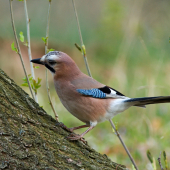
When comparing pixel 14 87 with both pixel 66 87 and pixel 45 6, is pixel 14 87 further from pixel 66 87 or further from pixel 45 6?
pixel 45 6

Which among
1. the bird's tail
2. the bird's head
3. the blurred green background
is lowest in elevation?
Answer: the bird's tail

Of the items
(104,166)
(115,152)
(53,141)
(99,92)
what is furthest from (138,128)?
(53,141)

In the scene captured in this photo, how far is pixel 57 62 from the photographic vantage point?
3.04 m

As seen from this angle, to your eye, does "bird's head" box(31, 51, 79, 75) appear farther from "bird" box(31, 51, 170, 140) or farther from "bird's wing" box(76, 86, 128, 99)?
"bird's wing" box(76, 86, 128, 99)

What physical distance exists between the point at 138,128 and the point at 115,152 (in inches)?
27.7

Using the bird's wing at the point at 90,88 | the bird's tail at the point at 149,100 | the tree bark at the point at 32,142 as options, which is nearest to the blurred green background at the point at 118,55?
the bird's tail at the point at 149,100

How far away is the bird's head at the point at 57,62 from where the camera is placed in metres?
2.96

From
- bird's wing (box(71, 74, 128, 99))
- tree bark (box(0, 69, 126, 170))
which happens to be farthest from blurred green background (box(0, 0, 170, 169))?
tree bark (box(0, 69, 126, 170))

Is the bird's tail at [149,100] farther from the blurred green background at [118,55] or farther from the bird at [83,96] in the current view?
the blurred green background at [118,55]

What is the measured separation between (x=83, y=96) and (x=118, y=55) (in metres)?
4.56

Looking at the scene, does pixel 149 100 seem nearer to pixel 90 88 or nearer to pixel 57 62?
pixel 90 88

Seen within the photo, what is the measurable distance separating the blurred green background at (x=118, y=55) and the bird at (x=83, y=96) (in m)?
1.31

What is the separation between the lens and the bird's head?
9.72 feet

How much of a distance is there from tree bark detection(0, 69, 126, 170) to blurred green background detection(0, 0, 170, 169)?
181 centimetres
